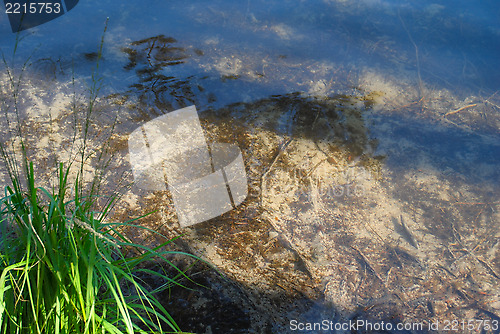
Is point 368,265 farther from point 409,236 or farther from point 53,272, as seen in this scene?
point 53,272

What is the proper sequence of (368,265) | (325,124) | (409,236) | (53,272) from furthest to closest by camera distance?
(325,124)
(409,236)
(368,265)
(53,272)

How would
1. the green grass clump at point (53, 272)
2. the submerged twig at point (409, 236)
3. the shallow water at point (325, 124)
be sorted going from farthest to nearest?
the submerged twig at point (409, 236) → the shallow water at point (325, 124) → the green grass clump at point (53, 272)

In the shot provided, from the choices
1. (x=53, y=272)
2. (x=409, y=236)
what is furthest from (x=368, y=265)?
(x=53, y=272)

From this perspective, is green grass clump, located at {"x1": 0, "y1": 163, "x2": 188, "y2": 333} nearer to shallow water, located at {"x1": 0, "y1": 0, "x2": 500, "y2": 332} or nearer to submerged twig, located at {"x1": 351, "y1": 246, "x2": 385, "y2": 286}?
shallow water, located at {"x1": 0, "y1": 0, "x2": 500, "y2": 332}

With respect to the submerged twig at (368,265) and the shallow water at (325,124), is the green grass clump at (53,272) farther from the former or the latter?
the submerged twig at (368,265)

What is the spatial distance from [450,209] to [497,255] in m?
0.31

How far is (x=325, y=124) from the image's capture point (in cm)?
266

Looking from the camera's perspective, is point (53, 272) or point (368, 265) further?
point (368, 265)

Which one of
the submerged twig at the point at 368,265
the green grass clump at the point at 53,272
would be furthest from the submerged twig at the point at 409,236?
the green grass clump at the point at 53,272

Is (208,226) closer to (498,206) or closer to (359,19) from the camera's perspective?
(498,206)

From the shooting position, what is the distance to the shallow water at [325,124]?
1.92m

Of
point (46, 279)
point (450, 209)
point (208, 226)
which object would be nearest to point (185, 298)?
point (208, 226)

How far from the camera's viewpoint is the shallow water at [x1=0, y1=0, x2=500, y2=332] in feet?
6.30

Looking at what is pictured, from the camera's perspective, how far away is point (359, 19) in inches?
140
